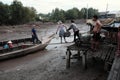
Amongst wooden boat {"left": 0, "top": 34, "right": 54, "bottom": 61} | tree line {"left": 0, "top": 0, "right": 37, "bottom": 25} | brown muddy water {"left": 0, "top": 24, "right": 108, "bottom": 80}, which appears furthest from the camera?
tree line {"left": 0, "top": 0, "right": 37, "bottom": 25}

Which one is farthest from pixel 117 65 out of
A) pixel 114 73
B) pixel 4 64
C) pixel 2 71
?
pixel 4 64

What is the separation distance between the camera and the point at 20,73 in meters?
10.7

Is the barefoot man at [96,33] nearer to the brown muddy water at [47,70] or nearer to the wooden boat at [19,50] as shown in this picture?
the brown muddy water at [47,70]

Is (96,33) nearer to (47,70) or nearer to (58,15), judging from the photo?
(47,70)

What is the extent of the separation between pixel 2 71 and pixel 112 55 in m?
6.50

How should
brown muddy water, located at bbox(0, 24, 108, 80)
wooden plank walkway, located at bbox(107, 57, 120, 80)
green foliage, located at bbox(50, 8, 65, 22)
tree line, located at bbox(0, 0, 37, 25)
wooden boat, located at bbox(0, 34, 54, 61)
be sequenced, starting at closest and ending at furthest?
wooden plank walkway, located at bbox(107, 57, 120, 80), brown muddy water, located at bbox(0, 24, 108, 80), wooden boat, located at bbox(0, 34, 54, 61), tree line, located at bbox(0, 0, 37, 25), green foliage, located at bbox(50, 8, 65, 22)

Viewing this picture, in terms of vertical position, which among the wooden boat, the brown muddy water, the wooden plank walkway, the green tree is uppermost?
the green tree

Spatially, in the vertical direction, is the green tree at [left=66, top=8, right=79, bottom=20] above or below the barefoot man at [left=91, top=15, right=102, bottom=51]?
above

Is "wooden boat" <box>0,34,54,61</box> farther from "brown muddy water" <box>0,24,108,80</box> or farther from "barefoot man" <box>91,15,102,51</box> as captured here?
"barefoot man" <box>91,15,102,51</box>

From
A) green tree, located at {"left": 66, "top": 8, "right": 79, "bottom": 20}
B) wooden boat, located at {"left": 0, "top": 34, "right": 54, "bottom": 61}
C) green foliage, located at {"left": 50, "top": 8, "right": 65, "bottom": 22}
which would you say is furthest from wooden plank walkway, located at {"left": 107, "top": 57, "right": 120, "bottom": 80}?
green tree, located at {"left": 66, "top": 8, "right": 79, "bottom": 20}

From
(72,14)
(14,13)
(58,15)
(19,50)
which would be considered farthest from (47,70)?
(72,14)

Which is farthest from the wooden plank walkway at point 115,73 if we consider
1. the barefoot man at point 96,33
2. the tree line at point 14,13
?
the tree line at point 14,13

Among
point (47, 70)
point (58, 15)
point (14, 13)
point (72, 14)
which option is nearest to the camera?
point (47, 70)

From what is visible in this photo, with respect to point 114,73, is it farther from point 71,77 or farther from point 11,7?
point 11,7
